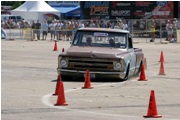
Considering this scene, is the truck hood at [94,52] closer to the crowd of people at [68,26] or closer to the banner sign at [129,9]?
the crowd of people at [68,26]

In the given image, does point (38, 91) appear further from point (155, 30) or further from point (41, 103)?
point (155, 30)

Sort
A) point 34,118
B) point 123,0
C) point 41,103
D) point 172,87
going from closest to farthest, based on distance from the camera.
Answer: point 34,118 < point 41,103 < point 172,87 < point 123,0

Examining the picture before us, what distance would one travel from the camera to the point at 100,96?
14086 millimetres

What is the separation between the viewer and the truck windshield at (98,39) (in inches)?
728

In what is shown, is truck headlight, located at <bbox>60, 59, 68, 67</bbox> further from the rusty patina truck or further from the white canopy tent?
the white canopy tent

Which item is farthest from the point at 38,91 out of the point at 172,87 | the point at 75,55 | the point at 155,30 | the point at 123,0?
the point at 123,0

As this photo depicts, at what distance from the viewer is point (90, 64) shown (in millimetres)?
17484

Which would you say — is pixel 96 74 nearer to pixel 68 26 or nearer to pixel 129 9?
pixel 68 26

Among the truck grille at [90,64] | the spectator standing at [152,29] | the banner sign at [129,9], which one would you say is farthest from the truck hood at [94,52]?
the banner sign at [129,9]

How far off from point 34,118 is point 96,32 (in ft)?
27.1

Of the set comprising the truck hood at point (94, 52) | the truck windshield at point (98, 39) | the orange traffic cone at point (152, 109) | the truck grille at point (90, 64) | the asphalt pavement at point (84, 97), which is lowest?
the asphalt pavement at point (84, 97)

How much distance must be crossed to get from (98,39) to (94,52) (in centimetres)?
113

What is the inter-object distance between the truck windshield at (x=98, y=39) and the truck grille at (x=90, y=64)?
43.4 inches

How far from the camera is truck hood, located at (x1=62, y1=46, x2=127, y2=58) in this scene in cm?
1741
